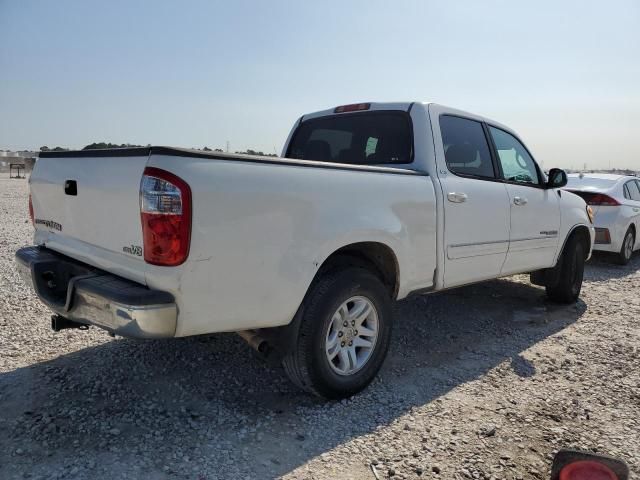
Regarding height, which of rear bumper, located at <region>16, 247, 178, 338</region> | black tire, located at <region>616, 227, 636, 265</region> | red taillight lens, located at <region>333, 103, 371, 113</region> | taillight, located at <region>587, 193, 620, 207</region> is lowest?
black tire, located at <region>616, 227, 636, 265</region>

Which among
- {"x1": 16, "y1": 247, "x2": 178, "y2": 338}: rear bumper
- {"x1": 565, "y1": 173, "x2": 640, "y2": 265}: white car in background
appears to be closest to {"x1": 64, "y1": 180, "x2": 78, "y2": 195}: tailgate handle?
{"x1": 16, "y1": 247, "x2": 178, "y2": 338}: rear bumper

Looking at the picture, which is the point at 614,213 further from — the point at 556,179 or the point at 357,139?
the point at 357,139

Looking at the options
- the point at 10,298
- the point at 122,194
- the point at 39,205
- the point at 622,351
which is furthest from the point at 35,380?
the point at 622,351

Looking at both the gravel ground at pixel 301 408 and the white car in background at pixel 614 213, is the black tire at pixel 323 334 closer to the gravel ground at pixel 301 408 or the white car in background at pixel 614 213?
the gravel ground at pixel 301 408

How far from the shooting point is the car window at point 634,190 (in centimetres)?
900

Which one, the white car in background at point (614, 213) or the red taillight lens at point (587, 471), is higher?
the white car in background at point (614, 213)

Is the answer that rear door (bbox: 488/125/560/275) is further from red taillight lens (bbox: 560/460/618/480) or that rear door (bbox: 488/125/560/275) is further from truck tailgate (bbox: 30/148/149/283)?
truck tailgate (bbox: 30/148/149/283)

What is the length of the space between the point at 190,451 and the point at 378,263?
1.70 meters

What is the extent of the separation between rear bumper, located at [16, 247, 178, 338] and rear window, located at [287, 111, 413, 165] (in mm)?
2291

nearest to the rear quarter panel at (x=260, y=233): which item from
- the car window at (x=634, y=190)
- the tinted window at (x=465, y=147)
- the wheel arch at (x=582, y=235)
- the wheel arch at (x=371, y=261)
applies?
the wheel arch at (x=371, y=261)

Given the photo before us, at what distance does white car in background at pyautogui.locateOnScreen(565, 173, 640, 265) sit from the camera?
8.10 m

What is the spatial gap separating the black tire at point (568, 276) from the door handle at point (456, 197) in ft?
7.90

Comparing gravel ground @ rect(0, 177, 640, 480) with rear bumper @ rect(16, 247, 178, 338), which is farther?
gravel ground @ rect(0, 177, 640, 480)

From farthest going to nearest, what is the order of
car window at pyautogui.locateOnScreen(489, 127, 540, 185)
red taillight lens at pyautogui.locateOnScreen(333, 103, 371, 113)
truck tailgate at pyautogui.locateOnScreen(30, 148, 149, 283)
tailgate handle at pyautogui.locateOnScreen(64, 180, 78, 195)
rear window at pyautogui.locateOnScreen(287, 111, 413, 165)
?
car window at pyautogui.locateOnScreen(489, 127, 540, 185), red taillight lens at pyautogui.locateOnScreen(333, 103, 371, 113), rear window at pyautogui.locateOnScreen(287, 111, 413, 165), tailgate handle at pyautogui.locateOnScreen(64, 180, 78, 195), truck tailgate at pyautogui.locateOnScreen(30, 148, 149, 283)
